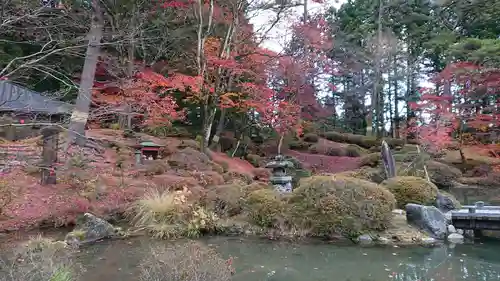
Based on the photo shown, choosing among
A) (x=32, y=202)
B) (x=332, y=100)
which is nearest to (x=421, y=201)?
(x=32, y=202)

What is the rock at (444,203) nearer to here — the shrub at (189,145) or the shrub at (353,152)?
the shrub at (189,145)

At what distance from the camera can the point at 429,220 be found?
24.5ft

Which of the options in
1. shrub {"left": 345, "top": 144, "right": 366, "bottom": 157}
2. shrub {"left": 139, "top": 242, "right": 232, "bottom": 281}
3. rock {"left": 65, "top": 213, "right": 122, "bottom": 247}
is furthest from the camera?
shrub {"left": 345, "top": 144, "right": 366, "bottom": 157}

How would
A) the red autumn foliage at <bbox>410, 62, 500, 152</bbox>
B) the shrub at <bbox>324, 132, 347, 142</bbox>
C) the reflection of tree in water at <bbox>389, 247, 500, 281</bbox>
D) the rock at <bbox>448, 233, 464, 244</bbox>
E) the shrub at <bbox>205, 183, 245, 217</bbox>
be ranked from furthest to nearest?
the shrub at <bbox>324, 132, 347, 142</bbox> < the red autumn foliage at <bbox>410, 62, 500, 152</bbox> < the shrub at <bbox>205, 183, 245, 217</bbox> < the rock at <bbox>448, 233, 464, 244</bbox> < the reflection of tree in water at <bbox>389, 247, 500, 281</bbox>

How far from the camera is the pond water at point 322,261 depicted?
17.5ft

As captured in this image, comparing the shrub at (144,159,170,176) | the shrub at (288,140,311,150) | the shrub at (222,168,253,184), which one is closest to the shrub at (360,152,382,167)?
the shrub at (288,140,311,150)

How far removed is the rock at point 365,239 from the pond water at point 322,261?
0.34 meters

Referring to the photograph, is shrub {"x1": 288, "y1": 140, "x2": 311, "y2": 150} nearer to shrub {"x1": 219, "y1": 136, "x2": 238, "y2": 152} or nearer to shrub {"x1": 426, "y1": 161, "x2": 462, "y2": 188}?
shrub {"x1": 219, "y1": 136, "x2": 238, "y2": 152}

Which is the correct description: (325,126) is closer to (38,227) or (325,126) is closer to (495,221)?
(495,221)

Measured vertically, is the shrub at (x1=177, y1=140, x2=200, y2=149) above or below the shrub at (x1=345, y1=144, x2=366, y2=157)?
above

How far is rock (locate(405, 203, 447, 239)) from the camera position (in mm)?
7371

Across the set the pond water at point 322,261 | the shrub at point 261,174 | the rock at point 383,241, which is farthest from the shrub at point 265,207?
the shrub at point 261,174

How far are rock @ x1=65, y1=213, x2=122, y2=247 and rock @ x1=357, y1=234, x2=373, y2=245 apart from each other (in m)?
4.52

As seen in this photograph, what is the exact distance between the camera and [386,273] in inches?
216
